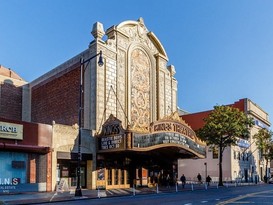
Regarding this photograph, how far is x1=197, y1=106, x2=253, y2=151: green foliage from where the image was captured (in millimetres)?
50656

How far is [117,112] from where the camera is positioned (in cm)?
4100

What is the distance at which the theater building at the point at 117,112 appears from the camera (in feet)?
117

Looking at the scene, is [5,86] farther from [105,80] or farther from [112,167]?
[112,167]

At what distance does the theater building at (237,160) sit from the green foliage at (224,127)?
6.79 meters

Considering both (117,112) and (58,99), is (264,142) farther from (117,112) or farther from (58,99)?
(58,99)

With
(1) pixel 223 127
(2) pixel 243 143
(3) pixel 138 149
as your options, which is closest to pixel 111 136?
(3) pixel 138 149

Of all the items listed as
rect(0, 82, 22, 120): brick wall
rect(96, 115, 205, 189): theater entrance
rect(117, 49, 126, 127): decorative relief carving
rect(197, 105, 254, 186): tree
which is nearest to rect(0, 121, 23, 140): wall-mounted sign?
rect(96, 115, 205, 189): theater entrance

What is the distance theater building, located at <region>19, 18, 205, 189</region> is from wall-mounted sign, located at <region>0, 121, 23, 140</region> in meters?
3.61

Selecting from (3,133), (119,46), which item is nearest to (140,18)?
(119,46)

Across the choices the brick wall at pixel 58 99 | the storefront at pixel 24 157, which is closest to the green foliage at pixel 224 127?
the brick wall at pixel 58 99

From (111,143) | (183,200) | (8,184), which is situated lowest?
(183,200)

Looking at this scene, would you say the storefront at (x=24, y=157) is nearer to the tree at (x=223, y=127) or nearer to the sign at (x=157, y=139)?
the sign at (x=157, y=139)

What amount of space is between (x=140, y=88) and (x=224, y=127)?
45.7ft

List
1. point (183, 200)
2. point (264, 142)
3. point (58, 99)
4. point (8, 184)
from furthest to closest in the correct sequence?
point (264, 142), point (58, 99), point (8, 184), point (183, 200)
